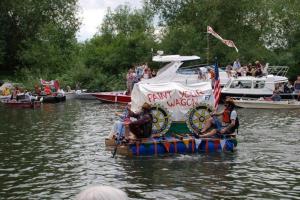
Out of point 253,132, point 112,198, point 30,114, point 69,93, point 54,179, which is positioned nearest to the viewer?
point 112,198

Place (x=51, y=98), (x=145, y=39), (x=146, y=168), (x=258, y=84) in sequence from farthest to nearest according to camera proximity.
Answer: (x=145, y=39) < (x=51, y=98) < (x=258, y=84) < (x=146, y=168)

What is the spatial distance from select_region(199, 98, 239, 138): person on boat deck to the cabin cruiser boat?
21.8 meters

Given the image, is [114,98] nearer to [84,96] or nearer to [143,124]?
[84,96]

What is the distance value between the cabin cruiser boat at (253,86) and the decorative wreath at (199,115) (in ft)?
70.8

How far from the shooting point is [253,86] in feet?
141

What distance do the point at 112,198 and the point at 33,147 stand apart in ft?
61.7

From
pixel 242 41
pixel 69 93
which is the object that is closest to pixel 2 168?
pixel 69 93

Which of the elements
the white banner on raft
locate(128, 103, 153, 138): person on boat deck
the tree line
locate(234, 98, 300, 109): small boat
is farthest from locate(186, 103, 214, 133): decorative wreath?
the tree line

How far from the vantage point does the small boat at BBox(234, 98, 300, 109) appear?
3838 centimetres

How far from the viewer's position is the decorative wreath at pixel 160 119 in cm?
2144

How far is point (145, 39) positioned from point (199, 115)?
41.0 m

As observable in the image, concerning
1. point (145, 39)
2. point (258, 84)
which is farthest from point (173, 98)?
point (145, 39)

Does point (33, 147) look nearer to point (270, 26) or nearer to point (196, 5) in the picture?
point (196, 5)

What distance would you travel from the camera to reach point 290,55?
58.4 meters
